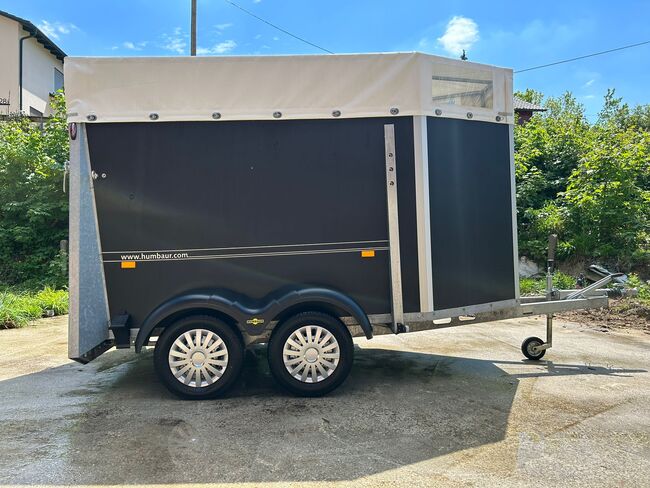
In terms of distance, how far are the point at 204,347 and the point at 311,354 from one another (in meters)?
0.98

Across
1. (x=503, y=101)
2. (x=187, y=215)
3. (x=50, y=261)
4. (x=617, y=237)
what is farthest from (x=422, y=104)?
(x=50, y=261)

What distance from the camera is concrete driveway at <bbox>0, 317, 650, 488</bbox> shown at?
3.02 metres

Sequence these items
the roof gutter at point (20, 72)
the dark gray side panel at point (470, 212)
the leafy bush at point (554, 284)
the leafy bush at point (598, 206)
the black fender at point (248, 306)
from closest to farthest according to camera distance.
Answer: the black fender at point (248, 306)
the dark gray side panel at point (470, 212)
the leafy bush at point (554, 284)
the leafy bush at point (598, 206)
the roof gutter at point (20, 72)

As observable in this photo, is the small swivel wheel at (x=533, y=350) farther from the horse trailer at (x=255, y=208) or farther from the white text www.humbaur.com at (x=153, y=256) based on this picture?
the white text www.humbaur.com at (x=153, y=256)

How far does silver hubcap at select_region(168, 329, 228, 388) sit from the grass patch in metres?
5.69

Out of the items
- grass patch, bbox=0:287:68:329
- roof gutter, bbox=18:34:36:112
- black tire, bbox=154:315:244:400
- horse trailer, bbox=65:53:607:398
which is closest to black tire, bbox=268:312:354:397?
horse trailer, bbox=65:53:607:398

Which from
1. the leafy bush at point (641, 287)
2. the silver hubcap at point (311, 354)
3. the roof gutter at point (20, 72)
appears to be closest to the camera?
the silver hubcap at point (311, 354)

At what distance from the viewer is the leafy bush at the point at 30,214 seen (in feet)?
37.7

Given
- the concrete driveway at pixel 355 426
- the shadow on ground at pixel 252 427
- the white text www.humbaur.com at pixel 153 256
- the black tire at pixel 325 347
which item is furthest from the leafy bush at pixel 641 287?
the white text www.humbaur.com at pixel 153 256

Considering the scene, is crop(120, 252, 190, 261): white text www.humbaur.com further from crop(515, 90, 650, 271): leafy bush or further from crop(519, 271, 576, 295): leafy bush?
crop(515, 90, 650, 271): leafy bush

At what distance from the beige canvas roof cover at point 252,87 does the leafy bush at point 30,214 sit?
27.3 feet

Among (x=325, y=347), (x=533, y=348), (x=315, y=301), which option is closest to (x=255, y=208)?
(x=315, y=301)

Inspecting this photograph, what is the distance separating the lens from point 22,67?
67.6ft

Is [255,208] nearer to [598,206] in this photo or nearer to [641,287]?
[641,287]
